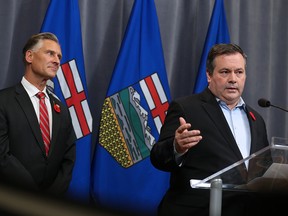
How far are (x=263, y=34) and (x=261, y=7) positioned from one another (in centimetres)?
27

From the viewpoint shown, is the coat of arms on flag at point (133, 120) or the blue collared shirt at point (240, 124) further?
the coat of arms on flag at point (133, 120)

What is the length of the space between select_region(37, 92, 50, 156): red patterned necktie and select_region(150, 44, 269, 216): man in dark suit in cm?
100

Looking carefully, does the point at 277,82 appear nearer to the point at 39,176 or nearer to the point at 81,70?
the point at 81,70

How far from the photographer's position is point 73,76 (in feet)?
14.7

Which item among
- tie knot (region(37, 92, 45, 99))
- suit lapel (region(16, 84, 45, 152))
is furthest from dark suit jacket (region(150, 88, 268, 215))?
tie knot (region(37, 92, 45, 99))

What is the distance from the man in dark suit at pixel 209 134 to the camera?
259cm

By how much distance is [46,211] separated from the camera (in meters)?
0.26

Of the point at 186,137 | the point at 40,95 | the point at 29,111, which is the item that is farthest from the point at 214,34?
the point at 186,137

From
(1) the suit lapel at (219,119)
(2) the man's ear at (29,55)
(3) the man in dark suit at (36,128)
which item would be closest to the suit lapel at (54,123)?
(3) the man in dark suit at (36,128)

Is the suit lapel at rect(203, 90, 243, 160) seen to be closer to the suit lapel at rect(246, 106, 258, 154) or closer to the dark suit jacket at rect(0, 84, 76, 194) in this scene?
the suit lapel at rect(246, 106, 258, 154)

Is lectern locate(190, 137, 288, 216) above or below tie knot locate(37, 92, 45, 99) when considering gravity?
below

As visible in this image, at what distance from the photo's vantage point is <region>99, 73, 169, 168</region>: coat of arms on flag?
4562 millimetres

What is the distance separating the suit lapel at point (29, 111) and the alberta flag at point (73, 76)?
828 mm

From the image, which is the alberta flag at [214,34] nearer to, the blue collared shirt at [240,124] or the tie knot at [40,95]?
the tie knot at [40,95]
